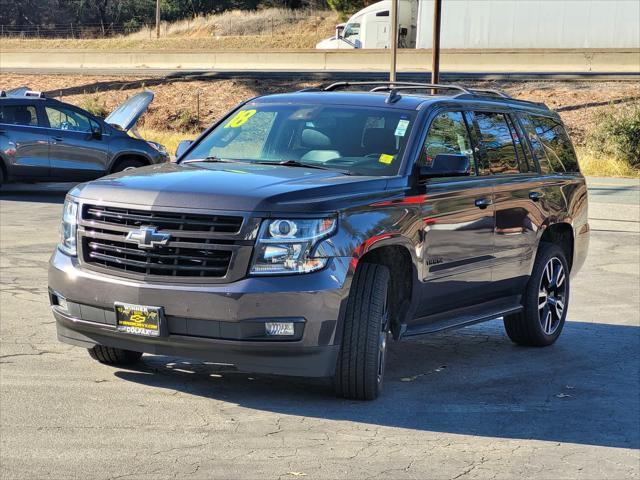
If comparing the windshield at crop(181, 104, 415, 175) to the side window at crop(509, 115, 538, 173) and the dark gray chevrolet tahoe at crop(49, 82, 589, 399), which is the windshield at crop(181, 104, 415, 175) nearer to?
the dark gray chevrolet tahoe at crop(49, 82, 589, 399)

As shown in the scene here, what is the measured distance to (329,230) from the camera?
6.57 metres

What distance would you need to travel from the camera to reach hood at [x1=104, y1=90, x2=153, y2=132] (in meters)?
21.4

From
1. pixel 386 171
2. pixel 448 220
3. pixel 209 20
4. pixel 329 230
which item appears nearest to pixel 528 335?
pixel 448 220

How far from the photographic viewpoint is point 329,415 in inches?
265

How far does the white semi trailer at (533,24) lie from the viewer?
4706 cm

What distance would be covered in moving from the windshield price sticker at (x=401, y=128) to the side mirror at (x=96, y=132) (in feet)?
43.2

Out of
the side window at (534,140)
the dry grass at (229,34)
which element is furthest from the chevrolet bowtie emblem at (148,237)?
the dry grass at (229,34)

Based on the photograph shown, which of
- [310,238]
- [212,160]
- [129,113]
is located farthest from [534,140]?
[129,113]

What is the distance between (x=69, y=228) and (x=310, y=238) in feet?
5.34

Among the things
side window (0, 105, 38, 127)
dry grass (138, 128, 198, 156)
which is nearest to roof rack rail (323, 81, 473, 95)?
side window (0, 105, 38, 127)

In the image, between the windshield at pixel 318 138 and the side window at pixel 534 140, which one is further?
the side window at pixel 534 140

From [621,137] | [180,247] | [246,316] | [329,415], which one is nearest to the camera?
[246,316]

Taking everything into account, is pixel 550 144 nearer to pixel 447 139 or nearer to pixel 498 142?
pixel 498 142

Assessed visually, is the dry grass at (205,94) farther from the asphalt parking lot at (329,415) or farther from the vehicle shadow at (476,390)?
the asphalt parking lot at (329,415)
